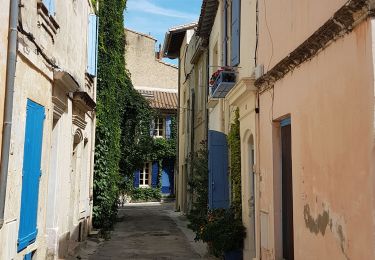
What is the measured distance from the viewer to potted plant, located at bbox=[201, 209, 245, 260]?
336 inches

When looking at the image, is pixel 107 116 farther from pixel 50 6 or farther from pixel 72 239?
pixel 50 6

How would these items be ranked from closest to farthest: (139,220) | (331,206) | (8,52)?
(331,206) < (8,52) < (139,220)

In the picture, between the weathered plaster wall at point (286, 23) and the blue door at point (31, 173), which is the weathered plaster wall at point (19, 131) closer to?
the blue door at point (31, 173)

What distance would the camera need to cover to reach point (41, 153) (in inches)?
283

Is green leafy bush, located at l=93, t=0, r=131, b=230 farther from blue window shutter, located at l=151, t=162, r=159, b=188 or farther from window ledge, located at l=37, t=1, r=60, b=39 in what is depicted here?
blue window shutter, located at l=151, t=162, r=159, b=188

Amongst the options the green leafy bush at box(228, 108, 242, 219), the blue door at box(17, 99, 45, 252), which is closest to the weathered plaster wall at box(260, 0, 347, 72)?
the green leafy bush at box(228, 108, 242, 219)

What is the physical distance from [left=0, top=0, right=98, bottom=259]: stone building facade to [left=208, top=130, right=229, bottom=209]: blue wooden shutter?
316 cm

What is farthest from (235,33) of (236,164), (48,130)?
(48,130)

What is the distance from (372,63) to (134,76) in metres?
30.6

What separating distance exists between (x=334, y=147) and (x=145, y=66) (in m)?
30.6

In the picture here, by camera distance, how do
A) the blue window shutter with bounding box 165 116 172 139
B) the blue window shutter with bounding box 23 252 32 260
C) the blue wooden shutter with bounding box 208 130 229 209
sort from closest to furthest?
the blue window shutter with bounding box 23 252 32 260 → the blue wooden shutter with bounding box 208 130 229 209 → the blue window shutter with bounding box 165 116 172 139

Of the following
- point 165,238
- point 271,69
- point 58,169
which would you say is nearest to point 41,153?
point 58,169

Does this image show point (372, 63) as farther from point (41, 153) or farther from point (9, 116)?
point (41, 153)

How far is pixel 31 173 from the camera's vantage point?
6508 millimetres
